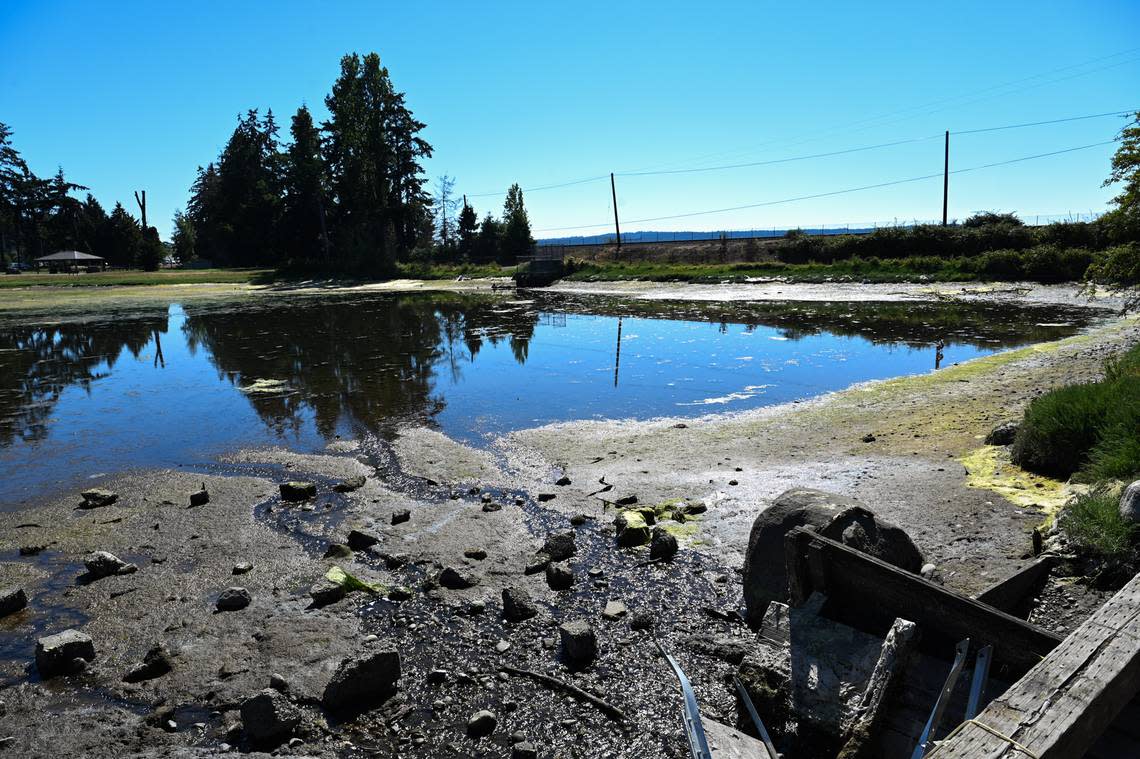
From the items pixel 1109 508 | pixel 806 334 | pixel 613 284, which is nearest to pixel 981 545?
pixel 1109 508

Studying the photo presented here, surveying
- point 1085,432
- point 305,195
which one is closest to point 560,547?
point 1085,432

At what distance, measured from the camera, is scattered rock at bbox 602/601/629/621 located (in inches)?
223

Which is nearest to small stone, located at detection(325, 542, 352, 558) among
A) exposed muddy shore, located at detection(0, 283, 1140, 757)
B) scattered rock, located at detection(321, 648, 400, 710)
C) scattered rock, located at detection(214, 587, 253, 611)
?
exposed muddy shore, located at detection(0, 283, 1140, 757)

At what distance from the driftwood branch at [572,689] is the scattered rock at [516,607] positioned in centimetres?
69

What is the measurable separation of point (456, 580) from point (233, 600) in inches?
76.3

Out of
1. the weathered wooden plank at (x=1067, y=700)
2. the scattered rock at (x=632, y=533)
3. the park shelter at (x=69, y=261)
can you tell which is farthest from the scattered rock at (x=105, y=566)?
the park shelter at (x=69, y=261)

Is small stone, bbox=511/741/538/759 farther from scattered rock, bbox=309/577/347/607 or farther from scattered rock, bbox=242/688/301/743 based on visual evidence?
scattered rock, bbox=309/577/347/607

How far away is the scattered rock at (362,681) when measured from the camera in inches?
183

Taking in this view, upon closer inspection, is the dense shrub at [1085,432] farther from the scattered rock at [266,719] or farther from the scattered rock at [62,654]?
the scattered rock at [62,654]

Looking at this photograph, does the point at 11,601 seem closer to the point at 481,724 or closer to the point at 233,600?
the point at 233,600

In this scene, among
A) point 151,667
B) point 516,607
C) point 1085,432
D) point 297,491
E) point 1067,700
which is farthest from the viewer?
point 297,491

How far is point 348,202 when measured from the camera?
69.3 metres

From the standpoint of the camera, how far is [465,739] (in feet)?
14.3

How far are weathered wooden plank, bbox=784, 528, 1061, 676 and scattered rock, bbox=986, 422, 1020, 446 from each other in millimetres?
6287
